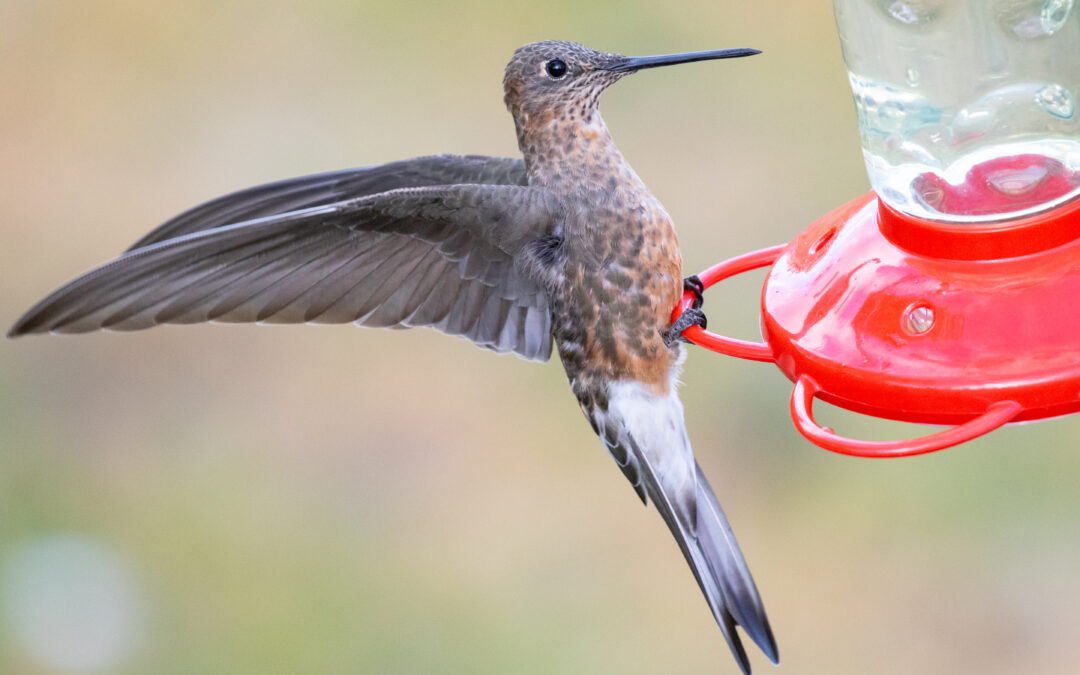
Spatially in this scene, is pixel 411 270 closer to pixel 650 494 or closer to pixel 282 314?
pixel 282 314

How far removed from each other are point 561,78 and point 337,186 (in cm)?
73

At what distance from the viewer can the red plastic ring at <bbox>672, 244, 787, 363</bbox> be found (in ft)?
8.46

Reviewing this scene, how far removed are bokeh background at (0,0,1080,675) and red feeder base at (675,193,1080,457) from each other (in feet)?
9.72

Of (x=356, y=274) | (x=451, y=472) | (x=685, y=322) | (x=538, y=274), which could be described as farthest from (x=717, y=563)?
(x=451, y=472)

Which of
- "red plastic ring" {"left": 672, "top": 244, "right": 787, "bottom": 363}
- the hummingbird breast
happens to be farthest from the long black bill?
"red plastic ring" {"left": 672, "top": 244, "right": 787, "bottom": 363}

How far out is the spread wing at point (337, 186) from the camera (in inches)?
137

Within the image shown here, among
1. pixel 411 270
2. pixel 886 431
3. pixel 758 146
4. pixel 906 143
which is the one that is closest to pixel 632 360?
pixel 411 270

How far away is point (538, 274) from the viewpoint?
329 centimetres

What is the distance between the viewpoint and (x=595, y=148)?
3299 millimetres

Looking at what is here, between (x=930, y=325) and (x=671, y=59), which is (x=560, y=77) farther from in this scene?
(x=930, y=325)

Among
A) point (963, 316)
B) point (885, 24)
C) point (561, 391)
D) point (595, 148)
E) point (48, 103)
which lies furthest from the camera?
point (48, 103)

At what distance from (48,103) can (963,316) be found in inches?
249

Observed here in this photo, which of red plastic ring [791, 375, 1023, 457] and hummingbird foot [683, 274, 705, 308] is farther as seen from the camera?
hummingbird foot [683, 274, 705, 308]

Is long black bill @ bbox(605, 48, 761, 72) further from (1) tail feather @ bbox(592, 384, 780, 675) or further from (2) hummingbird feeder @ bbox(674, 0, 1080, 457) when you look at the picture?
(1) tail feather @ bbox(592, 384, 780, 675)
